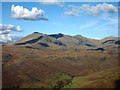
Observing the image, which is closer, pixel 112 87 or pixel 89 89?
pixel 112 87

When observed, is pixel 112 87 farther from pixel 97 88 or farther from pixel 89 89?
pixel 89 89

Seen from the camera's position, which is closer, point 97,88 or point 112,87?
point 112,87

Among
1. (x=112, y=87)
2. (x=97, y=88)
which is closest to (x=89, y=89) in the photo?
(x=97, y=88)
